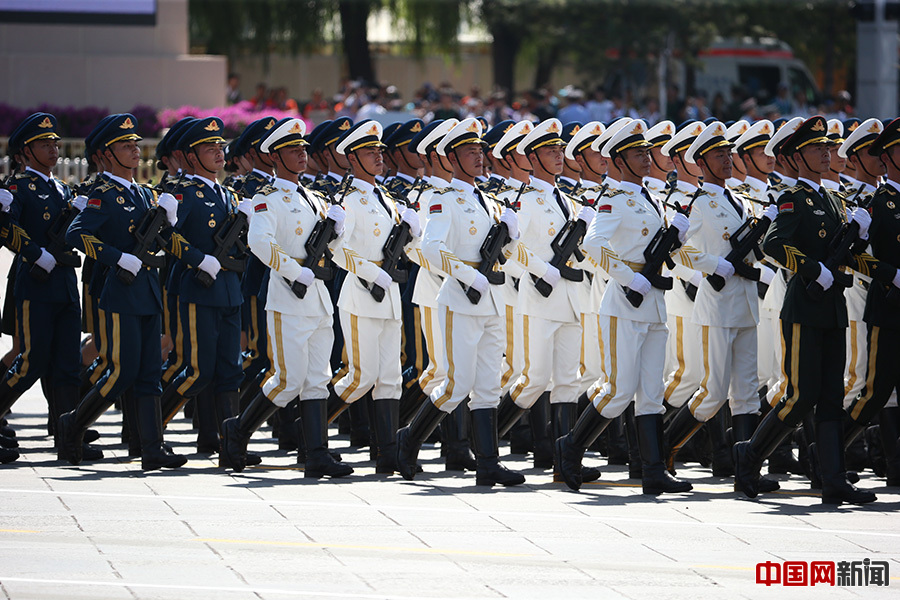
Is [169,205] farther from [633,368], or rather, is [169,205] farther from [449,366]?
[633,368]

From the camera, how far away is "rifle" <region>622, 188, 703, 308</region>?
350 inches

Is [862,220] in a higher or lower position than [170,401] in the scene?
higher

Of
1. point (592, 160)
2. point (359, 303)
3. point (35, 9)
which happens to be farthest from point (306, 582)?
point (35, 9)

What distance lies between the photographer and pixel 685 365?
970 cm

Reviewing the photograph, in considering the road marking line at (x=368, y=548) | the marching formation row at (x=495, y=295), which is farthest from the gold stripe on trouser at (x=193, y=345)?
the road marking line at (x=368, y=548)

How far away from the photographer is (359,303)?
9.73 meters

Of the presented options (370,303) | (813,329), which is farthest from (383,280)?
(813,329)

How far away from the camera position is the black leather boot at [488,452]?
362 inches

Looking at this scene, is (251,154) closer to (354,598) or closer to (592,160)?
(592,160)

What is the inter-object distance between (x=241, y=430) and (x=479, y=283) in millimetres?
1776

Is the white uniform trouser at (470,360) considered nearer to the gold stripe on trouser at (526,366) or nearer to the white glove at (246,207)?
the gold stripe on trouser at (526,366)

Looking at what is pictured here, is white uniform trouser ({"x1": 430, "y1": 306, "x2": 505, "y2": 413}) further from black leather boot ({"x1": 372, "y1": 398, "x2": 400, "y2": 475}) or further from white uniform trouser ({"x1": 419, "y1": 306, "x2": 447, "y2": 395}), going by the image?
black leather boot ({"x1": 372, "y1": 398, "x2": 400, "y2": 475})

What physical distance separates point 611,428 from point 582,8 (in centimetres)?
2284

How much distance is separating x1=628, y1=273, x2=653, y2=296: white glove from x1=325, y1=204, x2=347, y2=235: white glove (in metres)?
1.82
